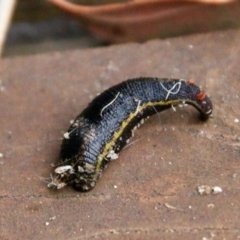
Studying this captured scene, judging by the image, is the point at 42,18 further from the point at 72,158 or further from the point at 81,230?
the point at 81,230

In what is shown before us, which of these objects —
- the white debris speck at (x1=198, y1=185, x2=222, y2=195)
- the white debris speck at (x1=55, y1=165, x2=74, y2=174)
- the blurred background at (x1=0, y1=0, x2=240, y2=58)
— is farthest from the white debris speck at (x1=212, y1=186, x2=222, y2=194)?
the blurred background at (x1=0, y1=0, x2=240, y2=58)

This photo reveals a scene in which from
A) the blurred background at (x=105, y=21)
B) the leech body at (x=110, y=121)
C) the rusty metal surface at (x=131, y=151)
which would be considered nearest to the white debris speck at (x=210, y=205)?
the rusty metal surface at (x=131, y=151)

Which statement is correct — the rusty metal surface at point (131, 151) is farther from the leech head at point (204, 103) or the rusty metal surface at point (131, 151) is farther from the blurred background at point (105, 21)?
the blurred background at point (105, 21)

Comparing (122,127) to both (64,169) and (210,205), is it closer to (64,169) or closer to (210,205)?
(64,169)

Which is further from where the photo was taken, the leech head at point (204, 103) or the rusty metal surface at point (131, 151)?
the leech head at point (204, 103)

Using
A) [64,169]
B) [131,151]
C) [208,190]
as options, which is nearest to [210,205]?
[208,190]

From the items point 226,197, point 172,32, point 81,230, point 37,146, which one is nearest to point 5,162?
point 37,146

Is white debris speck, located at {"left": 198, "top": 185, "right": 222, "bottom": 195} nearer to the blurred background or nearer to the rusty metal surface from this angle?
the rusty metal surface
